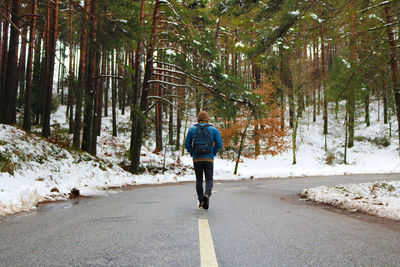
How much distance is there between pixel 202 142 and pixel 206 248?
3259 millimetres

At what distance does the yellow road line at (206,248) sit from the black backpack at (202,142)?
6.85 feet

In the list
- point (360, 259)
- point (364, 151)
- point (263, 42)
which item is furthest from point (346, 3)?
point (364, 151)

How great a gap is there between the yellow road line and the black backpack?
2089 millimetres

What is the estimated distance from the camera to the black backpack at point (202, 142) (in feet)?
20.1

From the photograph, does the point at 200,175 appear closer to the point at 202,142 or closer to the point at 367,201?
the point at 202,142

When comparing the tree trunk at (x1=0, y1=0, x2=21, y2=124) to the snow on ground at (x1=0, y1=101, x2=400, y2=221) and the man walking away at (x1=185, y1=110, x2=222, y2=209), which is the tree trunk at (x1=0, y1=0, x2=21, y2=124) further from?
the man walking away at (x1=185, y1=110, x2=222, y2=209)

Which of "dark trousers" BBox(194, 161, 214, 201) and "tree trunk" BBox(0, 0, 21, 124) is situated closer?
"dark trousers" BBox(194, 161, 214, 201)

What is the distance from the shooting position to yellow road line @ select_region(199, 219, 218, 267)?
2.60m

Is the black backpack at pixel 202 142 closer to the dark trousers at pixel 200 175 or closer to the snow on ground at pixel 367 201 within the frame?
the dark trousers at pixel 200 175

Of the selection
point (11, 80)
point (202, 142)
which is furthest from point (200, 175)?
point (11, 80)

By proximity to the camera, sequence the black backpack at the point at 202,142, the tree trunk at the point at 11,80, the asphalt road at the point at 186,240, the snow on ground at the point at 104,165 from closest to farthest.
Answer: the asphalt road at the point at 186,240 < the black backpack at the point at 202,142 < the snow on ground at the point at 104,165 < the tree trunk at the point at 11,80

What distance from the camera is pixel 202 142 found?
20.2 feet

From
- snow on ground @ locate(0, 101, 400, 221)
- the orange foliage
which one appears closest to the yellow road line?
snow on ground @ locate(0, 101, 400, 221)

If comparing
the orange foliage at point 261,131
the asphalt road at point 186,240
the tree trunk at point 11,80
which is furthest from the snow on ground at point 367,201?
the tree trunk at point 11,80
